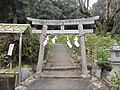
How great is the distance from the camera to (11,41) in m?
12.4

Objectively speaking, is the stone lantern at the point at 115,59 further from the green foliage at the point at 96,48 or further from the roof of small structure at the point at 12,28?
the roof of small structure at the point at 12,28

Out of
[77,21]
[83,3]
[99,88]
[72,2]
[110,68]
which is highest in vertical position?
[72,2]

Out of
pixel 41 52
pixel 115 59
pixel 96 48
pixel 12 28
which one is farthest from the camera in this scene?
pixel 96 48

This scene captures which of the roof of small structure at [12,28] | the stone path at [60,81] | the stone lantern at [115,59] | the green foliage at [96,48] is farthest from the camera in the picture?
the green foliage at [96,48]

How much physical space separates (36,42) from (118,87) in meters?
7.32

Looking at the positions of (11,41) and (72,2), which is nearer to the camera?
(11,41)

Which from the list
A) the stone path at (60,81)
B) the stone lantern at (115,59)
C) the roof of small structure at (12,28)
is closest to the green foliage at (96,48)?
the stone path at (60,81)

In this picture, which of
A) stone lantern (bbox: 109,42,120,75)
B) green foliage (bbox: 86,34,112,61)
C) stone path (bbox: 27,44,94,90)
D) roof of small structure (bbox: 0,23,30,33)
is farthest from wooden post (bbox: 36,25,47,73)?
stone lantern (bbox: 109,42,120,75)

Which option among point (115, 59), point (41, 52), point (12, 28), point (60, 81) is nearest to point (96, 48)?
point (41, 52)

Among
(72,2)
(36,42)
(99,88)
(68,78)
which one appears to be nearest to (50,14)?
(72,2)

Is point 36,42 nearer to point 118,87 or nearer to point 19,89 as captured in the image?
point 19,89

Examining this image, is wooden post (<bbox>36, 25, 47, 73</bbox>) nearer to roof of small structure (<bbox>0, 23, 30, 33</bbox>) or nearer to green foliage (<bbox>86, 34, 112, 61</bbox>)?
roof of small structure (<bbox>0, 23, 30, 33</bbox>)

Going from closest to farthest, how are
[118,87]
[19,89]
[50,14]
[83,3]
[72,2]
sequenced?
[118,87]
[19,89]
[83,3]
[50,14]
[72,2]

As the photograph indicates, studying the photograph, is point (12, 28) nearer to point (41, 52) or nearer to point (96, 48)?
point (41, 52)
